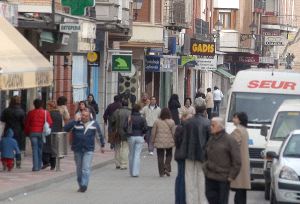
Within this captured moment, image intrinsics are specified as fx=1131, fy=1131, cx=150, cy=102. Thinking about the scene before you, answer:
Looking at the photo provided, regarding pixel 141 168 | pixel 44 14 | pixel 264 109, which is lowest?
pixel 141 168

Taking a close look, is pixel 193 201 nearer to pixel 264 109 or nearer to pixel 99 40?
pixel 264 109

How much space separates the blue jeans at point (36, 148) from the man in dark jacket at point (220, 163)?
1094cm

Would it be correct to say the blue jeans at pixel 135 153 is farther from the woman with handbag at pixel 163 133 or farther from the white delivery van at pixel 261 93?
the white delivery van at pixel 261 93

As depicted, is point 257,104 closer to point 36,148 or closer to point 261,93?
point 261,93

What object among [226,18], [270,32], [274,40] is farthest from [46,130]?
[270,32]

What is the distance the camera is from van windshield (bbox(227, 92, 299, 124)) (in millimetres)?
25922

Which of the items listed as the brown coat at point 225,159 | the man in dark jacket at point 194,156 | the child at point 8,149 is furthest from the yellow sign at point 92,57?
the brown coat at point 225,159

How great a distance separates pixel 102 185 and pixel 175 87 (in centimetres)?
3595

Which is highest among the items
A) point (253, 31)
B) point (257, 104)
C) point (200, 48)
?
point (253, 31)

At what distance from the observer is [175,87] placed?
200 feet

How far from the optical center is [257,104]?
85.7 ft

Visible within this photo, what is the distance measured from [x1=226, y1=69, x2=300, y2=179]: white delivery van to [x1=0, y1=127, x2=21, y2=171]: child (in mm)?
5092

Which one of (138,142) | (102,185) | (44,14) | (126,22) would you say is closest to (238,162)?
(102,185)

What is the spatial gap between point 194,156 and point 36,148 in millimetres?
8909
